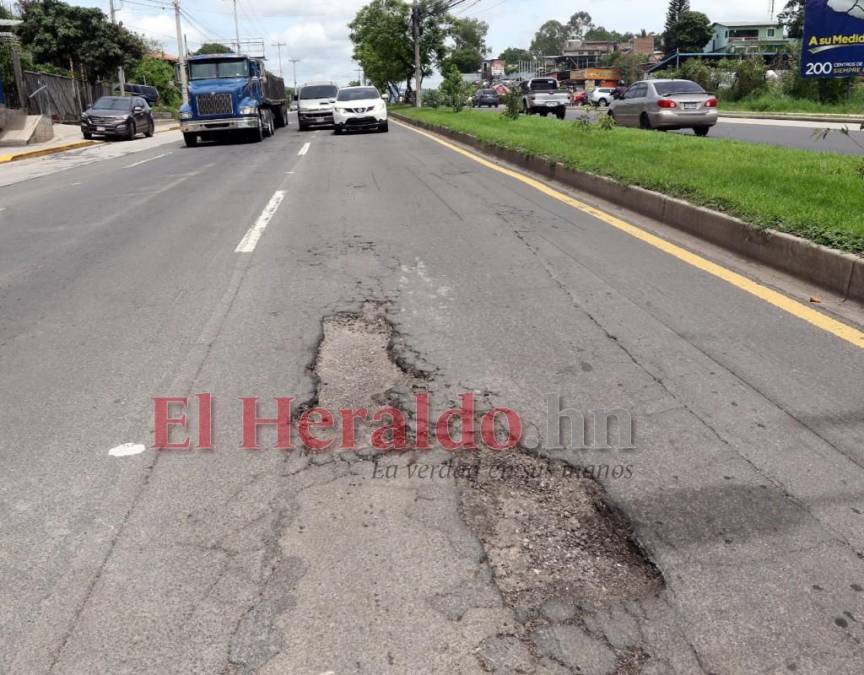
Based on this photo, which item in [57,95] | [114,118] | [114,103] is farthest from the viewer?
[57,95]

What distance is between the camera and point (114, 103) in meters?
29.6

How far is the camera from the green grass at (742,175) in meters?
6.63

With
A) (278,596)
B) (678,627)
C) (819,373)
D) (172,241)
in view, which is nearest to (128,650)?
(278,596)

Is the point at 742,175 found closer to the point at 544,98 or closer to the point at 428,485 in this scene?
the point at 428,485

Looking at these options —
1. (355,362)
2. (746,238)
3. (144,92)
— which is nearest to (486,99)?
(144,92)

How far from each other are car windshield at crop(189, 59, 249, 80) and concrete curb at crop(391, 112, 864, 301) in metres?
16.4

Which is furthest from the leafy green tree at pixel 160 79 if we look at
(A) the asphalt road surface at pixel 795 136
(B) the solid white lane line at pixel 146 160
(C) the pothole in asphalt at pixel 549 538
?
(C) the pothole in asphalt at pixel 549 538

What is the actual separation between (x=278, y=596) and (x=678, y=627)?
125 centimetres

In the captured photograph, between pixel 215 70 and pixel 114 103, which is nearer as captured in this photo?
pixel 215 70

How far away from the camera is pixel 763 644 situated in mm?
2287

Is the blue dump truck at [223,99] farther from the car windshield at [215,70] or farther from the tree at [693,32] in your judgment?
the tree at [693,32]

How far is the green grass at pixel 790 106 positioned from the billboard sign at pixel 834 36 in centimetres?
1835

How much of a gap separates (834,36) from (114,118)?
2530cm

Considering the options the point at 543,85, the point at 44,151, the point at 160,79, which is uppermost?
the point at 160,79
